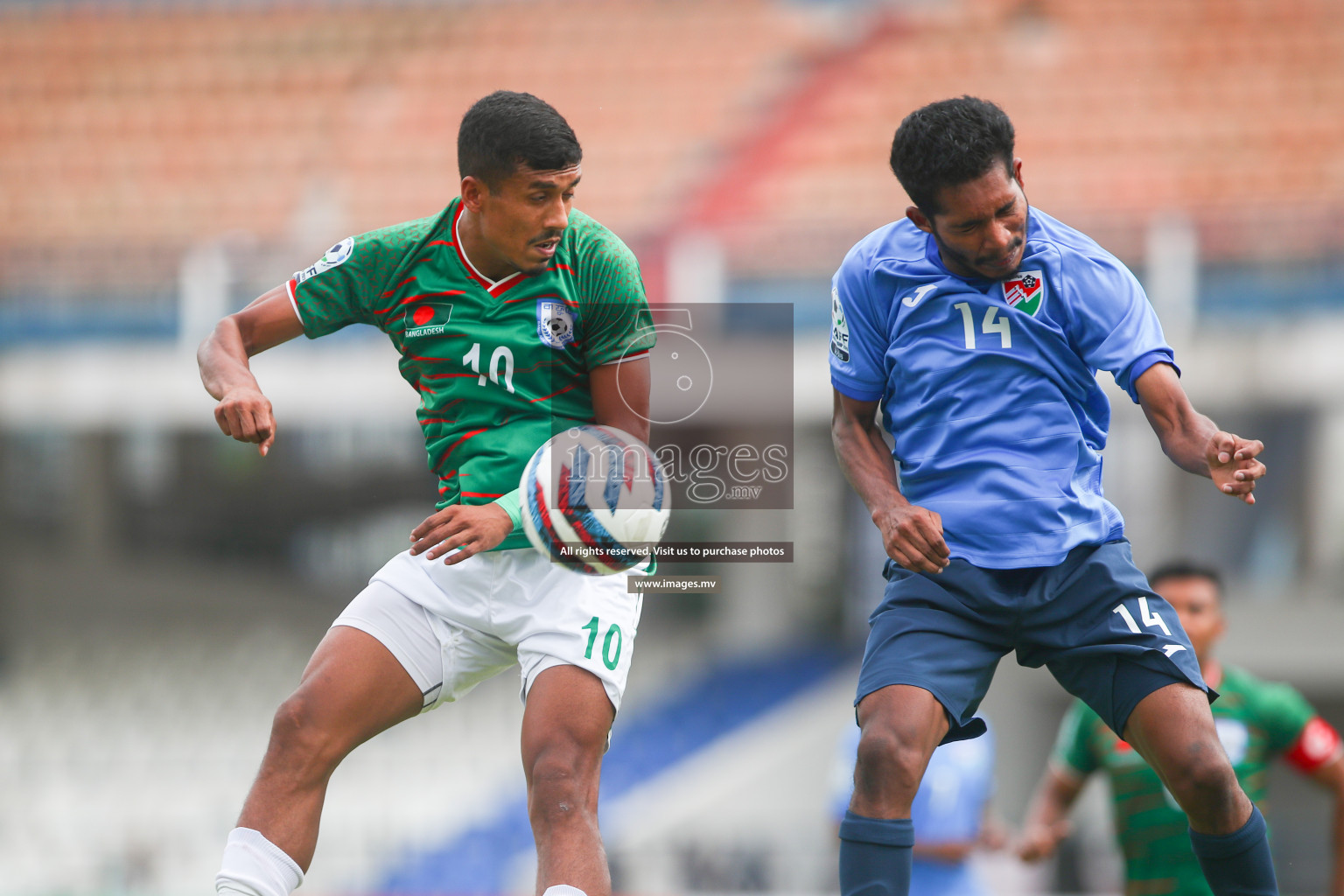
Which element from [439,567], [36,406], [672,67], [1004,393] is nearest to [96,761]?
[36,406]

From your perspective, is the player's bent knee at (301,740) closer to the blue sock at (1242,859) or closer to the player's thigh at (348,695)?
the player's thigh at (348,695)

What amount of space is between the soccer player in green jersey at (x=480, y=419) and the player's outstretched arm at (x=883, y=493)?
20.2 inches

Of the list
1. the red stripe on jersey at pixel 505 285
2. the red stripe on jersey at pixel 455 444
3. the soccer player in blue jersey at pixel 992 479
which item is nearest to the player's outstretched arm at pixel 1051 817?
the soccer player in blue jersey at pixel 992 479

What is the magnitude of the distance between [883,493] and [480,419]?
1049 mm

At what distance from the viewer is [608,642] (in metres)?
3.61

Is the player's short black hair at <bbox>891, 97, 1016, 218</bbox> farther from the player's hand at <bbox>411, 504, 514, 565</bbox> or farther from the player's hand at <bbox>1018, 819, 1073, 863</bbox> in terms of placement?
the player's hand at <bbox>1018, 819, 1073, 863</bbox>

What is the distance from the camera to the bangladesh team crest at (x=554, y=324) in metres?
3.70

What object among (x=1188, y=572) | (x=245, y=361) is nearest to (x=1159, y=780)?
(x=1188, y=572)

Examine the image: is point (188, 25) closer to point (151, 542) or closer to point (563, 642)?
point (151, 542)

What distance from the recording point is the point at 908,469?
3559 millimetres

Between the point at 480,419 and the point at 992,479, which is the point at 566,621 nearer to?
the point at 480,419

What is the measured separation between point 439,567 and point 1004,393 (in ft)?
4.92

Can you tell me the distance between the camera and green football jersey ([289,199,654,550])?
146 inches

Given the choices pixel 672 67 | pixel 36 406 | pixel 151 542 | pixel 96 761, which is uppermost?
pixel 672 67
